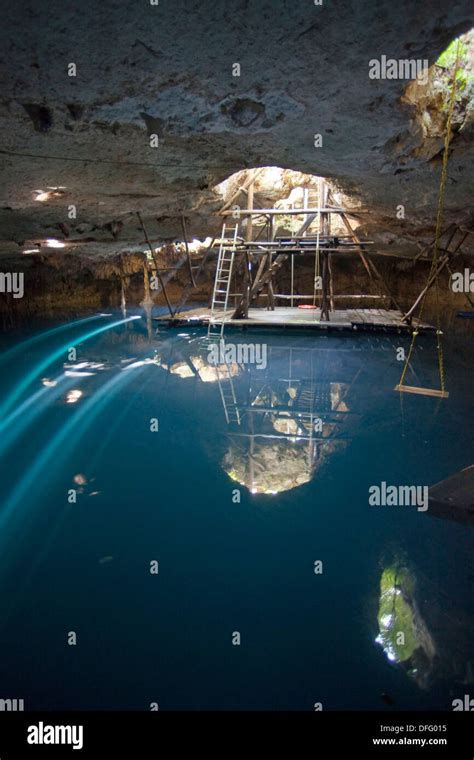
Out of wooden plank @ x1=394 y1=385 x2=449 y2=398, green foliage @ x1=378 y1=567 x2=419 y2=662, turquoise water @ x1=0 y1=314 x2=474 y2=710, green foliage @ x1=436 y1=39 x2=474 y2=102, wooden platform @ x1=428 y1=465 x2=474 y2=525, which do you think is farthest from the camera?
wooden plank @ x1=394 y1=385 x2=449 y2=398

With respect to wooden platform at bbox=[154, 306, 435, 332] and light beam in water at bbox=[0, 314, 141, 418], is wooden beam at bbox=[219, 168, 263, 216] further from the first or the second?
light beam in water at bbox=[0, 314, 141, 418]

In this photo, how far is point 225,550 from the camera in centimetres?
346

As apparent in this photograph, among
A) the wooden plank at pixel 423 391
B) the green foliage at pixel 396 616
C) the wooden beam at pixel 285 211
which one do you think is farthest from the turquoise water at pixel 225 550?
the wooden beam at pixel 285 211

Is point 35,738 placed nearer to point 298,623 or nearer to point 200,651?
point 200,651

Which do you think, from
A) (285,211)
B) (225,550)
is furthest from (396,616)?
(285,211)

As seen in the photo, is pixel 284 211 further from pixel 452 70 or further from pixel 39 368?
pixel 39 368

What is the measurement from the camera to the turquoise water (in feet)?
7.89

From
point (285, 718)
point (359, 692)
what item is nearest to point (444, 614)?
point (359, 692)

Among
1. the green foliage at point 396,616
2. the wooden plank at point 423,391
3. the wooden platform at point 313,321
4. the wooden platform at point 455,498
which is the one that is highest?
the wooden platform at point 313,321

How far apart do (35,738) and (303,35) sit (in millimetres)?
5061

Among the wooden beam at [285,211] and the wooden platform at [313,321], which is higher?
the wooden beam at [285,211]

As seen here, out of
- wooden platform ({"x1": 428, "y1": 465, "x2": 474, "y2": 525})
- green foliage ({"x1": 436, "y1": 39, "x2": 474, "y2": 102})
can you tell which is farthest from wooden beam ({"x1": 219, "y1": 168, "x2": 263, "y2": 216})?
wooden platform ({"x1": 428, "y1": 465, "x2": 474, "y2": 525})

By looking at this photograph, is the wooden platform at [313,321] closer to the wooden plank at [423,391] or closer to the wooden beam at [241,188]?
the wooden beam at [241,188]

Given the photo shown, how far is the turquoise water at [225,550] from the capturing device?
2.41 meters
